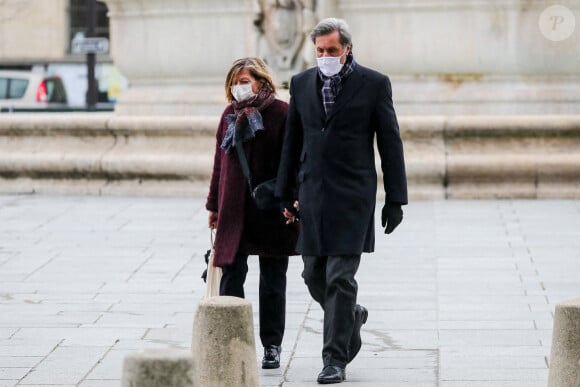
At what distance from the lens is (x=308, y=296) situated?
33.2ft

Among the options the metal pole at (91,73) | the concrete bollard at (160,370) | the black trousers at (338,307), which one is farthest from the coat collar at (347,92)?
the metal pole at (91,73)

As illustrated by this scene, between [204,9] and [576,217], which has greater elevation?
[204,9]

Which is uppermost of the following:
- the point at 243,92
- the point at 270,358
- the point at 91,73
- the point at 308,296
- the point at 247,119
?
the point at 243,92

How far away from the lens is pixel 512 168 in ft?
49.2

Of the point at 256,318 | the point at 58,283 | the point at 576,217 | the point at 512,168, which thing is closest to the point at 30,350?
the point at 256,318

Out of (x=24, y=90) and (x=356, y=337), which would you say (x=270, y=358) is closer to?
(x=356, y=337)

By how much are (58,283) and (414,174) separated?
512cm

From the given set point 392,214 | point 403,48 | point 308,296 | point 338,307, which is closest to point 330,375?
point 338,307

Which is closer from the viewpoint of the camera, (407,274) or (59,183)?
(407,274)

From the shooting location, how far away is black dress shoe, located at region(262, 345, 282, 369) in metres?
7.90

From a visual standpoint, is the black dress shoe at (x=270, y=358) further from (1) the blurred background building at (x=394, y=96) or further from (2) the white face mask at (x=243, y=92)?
(1) the blurred background building at (x=394, y=96)

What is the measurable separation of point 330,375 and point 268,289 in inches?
26.1

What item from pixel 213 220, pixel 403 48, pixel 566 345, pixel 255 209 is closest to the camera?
pixel 566 345

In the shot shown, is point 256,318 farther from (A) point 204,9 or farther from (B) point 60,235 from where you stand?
(A) point 204,9
